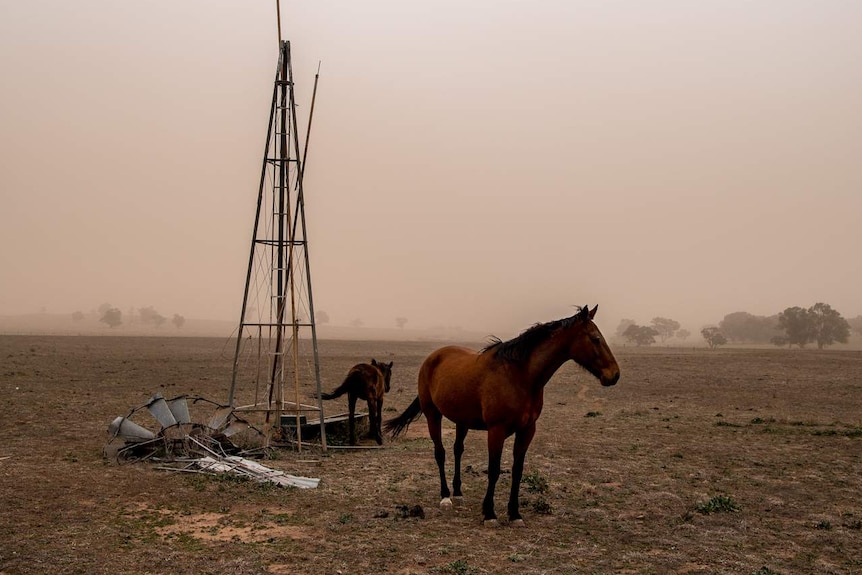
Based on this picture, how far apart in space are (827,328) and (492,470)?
121472 millimetres

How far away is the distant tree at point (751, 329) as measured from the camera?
170125mm

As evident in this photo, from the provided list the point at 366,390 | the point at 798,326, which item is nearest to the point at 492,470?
the point at 366,390

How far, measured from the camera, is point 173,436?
1214 centimetres

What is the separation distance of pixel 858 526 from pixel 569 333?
15.0 feet

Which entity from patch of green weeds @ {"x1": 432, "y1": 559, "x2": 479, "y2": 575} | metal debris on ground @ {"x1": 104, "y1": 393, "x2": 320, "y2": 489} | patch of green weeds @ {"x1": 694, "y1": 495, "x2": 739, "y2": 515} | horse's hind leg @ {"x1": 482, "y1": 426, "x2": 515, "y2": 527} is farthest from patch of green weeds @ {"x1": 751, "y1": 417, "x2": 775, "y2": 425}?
patch of green weeds @ {"x1": 432, "y1": 559, "x2": 479, "y2": 575}

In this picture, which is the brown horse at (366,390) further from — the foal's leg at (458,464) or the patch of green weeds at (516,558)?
the patch of green weeds at (516,558)

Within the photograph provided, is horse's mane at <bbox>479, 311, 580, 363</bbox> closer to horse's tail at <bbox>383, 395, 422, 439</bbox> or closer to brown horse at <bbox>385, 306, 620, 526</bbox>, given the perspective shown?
brown horse at <bbox>385, 306, 620, 526</bbox>

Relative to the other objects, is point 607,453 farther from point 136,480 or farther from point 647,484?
point 136,480

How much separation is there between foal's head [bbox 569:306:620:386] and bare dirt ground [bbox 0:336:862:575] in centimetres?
200

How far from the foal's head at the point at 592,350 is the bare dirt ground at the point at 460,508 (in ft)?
6.55

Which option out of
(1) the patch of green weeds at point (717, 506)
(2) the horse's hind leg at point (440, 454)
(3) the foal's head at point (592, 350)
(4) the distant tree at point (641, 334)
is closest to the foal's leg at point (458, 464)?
(2) the horse's hind leg at point (440, 454)

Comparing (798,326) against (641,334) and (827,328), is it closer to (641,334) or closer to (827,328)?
(827,328)

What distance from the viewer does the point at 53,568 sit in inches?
274

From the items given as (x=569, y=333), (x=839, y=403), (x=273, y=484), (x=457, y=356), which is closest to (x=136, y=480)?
(x=273, y=484)
